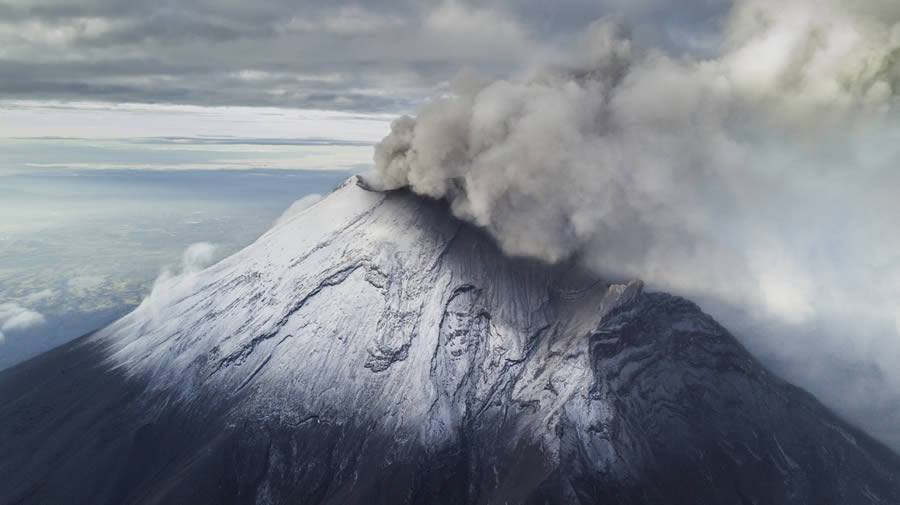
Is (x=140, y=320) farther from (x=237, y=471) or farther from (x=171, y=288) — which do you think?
(x=237, y=471)

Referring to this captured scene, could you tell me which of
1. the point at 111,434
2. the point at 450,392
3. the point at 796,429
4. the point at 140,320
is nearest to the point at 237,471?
the point at 111,434

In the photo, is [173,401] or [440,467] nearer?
[440,467]

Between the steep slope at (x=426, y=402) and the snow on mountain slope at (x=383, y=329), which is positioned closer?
the steep slope at (x=426, y=402)

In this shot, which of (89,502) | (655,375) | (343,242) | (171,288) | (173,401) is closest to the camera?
(89,502)

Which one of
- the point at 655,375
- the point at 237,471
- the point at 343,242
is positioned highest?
the point at 343,242

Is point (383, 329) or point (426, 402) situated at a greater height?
point (383, 329)

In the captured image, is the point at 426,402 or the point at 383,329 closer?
the point at 426,402

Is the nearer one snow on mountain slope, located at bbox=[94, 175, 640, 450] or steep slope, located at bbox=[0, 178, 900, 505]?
steep slope, located at bbox=[0, 178, 900, 505]

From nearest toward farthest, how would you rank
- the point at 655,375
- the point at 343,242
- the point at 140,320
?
the point at 655,375
the point at 343,242
the point at 140,320
